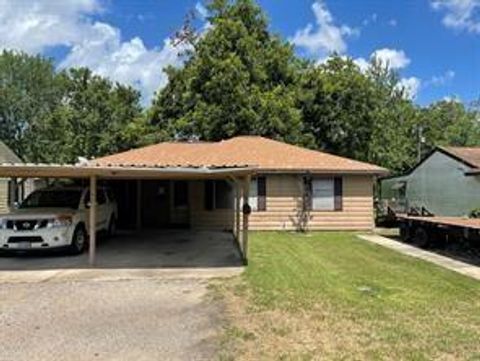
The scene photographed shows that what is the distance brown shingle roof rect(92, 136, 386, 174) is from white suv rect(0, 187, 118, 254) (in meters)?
4.92

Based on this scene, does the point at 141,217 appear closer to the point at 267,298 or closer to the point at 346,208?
the point at 346,208

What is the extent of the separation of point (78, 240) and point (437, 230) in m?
9.01

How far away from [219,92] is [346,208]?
1193 cm

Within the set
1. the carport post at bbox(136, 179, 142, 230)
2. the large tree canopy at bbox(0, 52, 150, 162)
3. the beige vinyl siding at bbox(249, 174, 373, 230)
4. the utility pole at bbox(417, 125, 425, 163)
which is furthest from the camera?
the utility pole at bbox(417, 125, 425, 163)

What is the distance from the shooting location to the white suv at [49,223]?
528 inches

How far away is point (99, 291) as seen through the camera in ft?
31.5

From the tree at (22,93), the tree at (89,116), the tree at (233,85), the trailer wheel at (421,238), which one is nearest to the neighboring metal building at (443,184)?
the tree at (233,85)

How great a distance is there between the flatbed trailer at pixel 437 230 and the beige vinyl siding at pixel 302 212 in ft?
9.07

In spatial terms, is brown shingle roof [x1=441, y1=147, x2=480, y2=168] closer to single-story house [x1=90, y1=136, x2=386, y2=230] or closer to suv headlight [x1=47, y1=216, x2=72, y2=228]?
single-story house [x1=90, y1=136, x2=386, y2=230]

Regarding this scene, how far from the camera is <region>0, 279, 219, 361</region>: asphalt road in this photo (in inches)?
243

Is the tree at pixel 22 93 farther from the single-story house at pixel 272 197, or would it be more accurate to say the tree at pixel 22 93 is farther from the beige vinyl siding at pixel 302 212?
the beige vinyl siding at pixel 302 212

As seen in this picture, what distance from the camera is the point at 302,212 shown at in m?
21.5

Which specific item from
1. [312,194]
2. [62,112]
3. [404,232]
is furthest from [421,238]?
[62,112]

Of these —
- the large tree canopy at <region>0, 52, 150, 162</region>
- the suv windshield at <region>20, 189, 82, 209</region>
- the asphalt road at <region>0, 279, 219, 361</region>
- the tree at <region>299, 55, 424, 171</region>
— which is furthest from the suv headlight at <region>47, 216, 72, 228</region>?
the tree at <region>299, 55, 424, 171</region>
